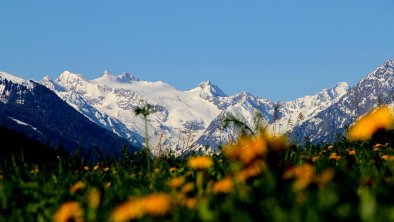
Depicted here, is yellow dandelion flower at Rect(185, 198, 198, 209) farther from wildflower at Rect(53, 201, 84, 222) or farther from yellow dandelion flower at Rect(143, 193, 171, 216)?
wildflower at Rect(53, 201, 84, 222)

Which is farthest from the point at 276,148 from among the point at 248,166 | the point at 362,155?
the point at 362,155

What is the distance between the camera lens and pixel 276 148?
3896 mm

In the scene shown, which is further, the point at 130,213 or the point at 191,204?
the point at 191,204

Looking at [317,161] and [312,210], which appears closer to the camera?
[312,210]

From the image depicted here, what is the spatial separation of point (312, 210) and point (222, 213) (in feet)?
1.94

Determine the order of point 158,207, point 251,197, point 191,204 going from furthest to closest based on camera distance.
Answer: point 191,204, point 251,197, point 158,207

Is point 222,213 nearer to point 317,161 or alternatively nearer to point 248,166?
point 248,166

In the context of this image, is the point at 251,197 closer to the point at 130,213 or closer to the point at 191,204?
the point at 191,204

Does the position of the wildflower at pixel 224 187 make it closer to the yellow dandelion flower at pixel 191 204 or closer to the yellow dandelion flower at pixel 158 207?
the yellow dandelion flower at pixel 191 204

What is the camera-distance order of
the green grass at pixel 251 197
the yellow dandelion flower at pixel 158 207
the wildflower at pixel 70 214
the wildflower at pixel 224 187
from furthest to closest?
the wildflower at pixel 224 187
the wildflower at pixel 70 214
the yellow dandelion flower at pixel 158 207
the green grass at pixel 251 197

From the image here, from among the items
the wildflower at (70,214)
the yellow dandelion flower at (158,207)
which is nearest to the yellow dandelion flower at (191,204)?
the yellow dandelion flower at (158,207)

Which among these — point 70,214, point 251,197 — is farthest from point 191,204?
point 70,214

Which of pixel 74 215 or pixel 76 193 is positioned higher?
pixel 76 193

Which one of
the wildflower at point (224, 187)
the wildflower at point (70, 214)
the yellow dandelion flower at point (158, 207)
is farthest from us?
the wildflower at point (224, 187)
